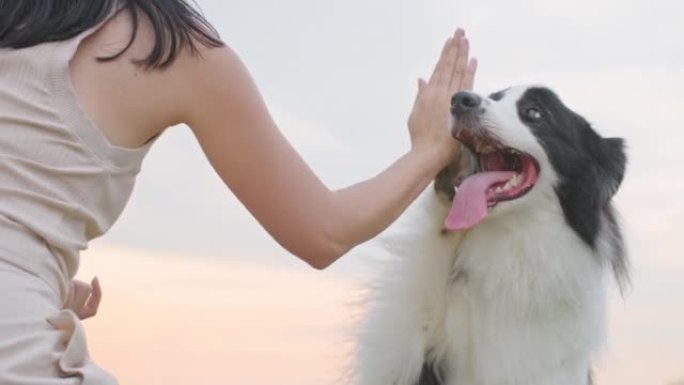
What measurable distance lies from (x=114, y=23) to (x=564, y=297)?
2.52 metres

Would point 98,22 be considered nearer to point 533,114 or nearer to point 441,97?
point 441,97

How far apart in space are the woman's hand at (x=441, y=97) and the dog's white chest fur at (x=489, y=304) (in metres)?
0.81

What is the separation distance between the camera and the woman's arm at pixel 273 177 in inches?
82.5

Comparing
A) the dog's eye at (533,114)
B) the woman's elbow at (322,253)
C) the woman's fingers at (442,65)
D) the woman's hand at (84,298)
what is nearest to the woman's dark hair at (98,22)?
the woman's elbow at (322,253)

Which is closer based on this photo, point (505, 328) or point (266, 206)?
point (266, 206)

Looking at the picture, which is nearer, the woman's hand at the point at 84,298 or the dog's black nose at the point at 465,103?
the woman's hand at the point at 84,298

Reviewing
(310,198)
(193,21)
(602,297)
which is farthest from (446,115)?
(602,297)

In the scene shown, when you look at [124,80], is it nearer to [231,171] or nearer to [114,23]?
[114,23]

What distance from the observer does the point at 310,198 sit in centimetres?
225

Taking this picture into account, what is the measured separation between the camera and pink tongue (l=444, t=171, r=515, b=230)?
12.4ft

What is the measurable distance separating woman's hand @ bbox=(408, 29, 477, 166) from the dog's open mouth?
0.48 metres

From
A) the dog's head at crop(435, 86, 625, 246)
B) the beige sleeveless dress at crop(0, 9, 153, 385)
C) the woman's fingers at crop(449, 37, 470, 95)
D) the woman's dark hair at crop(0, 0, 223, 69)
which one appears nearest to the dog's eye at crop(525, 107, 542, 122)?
the dog's head at crop(435, 86, 625, 246)

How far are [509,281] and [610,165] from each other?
2.19ft

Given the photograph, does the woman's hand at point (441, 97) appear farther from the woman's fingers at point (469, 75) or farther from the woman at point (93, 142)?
the woman at point (93, 142)
